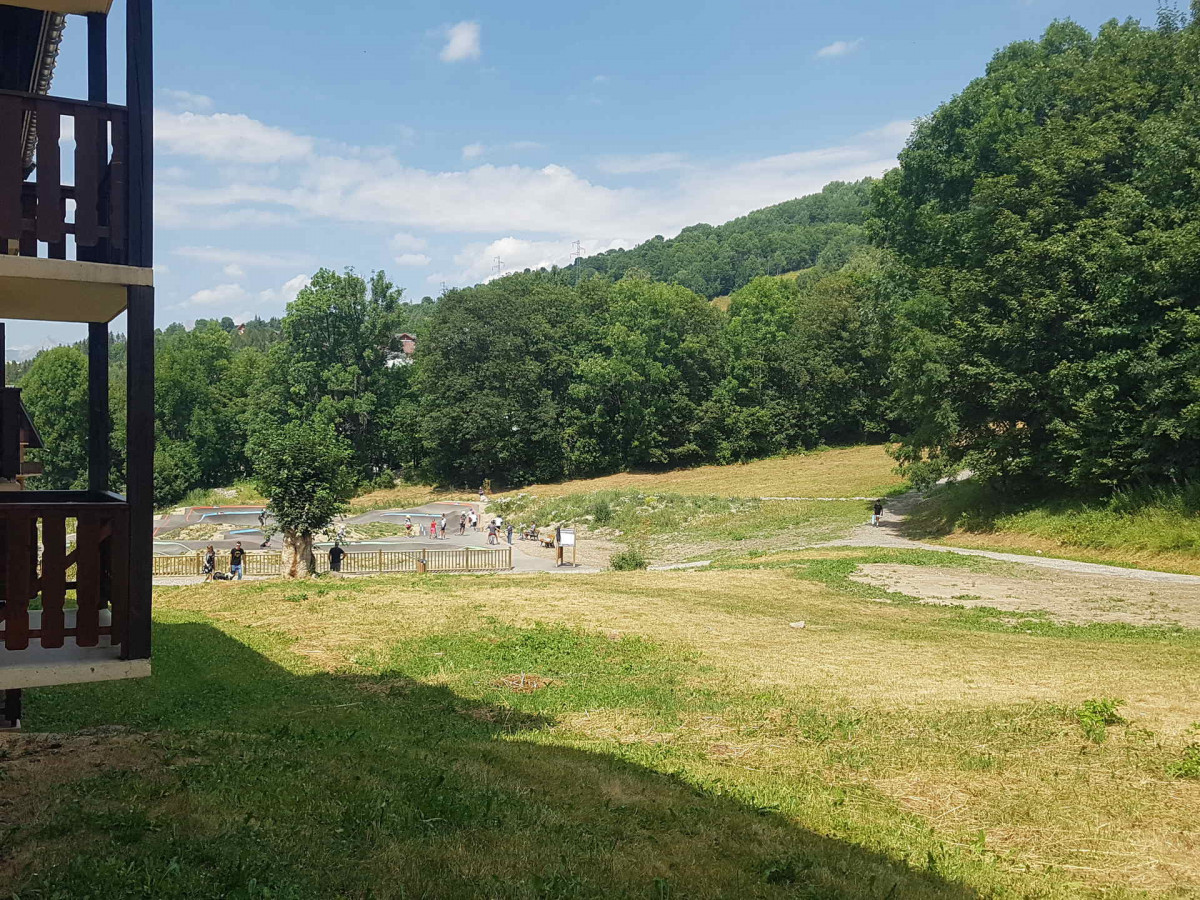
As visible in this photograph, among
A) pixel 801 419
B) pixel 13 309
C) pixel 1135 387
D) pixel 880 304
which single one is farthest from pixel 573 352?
pixel 13 309

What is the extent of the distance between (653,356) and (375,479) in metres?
26.7

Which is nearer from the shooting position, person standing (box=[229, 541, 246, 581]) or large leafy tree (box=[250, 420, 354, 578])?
large leafy tree (box=[250, 420, 354, 578])

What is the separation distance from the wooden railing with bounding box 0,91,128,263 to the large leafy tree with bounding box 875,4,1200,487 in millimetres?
28124

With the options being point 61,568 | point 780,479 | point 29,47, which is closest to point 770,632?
point 61,568

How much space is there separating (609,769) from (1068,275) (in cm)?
2868

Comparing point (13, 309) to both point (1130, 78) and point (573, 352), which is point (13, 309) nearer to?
point (1130, 78)

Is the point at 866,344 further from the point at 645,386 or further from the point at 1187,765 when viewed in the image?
the point at 1187,765

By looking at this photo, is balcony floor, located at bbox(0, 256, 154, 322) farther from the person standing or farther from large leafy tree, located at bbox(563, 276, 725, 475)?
large leafy tree, located at bbox(563, 276, 725, 475)

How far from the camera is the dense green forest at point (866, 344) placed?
2912cm

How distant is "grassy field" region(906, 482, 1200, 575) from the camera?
26.7 meters

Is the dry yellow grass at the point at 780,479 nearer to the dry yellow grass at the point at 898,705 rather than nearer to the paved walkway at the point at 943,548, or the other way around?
the paved walkway at the point at 943,548

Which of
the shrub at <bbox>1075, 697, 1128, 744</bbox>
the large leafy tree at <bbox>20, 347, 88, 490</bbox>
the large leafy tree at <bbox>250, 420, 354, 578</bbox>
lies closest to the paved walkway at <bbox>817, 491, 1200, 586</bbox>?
the shrub at <bbox>1075, 697, 1128, 744</bbox>

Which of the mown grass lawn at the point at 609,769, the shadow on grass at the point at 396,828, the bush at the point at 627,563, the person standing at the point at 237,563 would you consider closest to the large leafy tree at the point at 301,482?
the person standing at the point at 237,563

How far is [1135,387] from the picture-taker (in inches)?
1151
